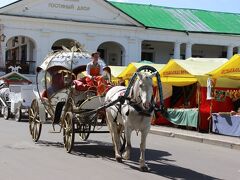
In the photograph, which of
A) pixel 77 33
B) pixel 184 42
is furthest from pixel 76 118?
pixel 184 42

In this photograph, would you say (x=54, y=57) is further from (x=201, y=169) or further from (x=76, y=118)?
(x=201, y=169)

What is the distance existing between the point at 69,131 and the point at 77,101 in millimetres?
838

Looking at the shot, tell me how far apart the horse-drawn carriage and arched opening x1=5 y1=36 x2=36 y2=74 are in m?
21.5

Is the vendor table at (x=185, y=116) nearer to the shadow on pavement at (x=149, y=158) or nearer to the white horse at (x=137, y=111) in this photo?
the shadow on pavement at (x=149, y=158)

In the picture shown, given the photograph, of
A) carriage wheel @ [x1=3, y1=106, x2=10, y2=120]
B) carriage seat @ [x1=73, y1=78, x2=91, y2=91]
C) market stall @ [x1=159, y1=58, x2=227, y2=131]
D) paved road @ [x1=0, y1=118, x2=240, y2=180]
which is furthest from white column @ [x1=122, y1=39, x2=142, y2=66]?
carriage seat @ [x1=73, y1=78, x2=91, y2=91]

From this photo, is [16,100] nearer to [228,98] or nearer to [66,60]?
[228,98]

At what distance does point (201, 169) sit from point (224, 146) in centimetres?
487

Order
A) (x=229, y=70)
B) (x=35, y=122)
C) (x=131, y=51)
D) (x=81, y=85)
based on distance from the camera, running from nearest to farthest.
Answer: (x=81, y=85) < (x=35, y=122) < (x=229, y=70) < (x=131, y=51)

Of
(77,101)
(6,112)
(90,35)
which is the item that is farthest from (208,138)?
(90,35)

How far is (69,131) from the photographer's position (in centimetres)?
1185

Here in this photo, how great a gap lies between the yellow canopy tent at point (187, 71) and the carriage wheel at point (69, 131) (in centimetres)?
805

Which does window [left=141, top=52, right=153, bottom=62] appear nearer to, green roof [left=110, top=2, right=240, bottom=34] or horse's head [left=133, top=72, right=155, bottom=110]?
green roof [left=110, top=2, right=240, bottom=34]

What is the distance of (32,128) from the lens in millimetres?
14461

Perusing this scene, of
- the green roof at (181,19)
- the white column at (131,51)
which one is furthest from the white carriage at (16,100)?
the green roof at (181,19)
